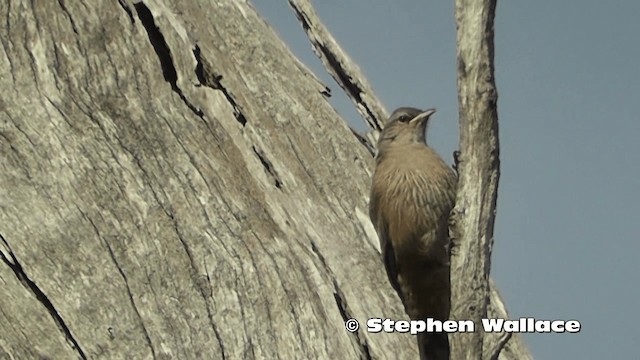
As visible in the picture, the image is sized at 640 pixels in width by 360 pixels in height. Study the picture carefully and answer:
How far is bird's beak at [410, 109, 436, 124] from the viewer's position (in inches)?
280

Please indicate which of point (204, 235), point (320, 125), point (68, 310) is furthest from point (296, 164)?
point (68, 310)

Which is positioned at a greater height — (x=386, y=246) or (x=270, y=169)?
(x=270, y=169)

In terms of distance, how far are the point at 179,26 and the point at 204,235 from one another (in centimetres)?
134

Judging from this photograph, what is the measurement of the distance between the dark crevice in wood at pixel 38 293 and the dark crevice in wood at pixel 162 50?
125 cm

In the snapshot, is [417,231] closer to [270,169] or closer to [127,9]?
[270,169]

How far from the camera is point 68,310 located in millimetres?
5734

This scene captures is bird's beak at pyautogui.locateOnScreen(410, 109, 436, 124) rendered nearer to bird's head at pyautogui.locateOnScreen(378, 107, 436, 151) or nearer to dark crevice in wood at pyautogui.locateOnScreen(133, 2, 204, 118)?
bird's head at pyautogui.locateOnScreen(378, 107, 436, 151)

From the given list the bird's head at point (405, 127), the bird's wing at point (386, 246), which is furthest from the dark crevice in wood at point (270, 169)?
the bird's head at point (405, 127)

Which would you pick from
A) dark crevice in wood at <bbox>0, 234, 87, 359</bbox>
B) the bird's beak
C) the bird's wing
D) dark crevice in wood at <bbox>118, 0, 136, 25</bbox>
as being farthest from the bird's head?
dark crevice in wood at <bbox>0, 234, 87, 359</bbox>

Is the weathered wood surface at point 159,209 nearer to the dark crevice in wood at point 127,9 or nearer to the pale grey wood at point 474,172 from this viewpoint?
the dark crevice in wood at point 127,9

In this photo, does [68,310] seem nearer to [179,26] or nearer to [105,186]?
[105,186]

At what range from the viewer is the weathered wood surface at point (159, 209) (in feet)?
19.1

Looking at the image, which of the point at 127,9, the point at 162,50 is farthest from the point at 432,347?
the point at 127,9

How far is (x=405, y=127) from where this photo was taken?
7.07 metres
